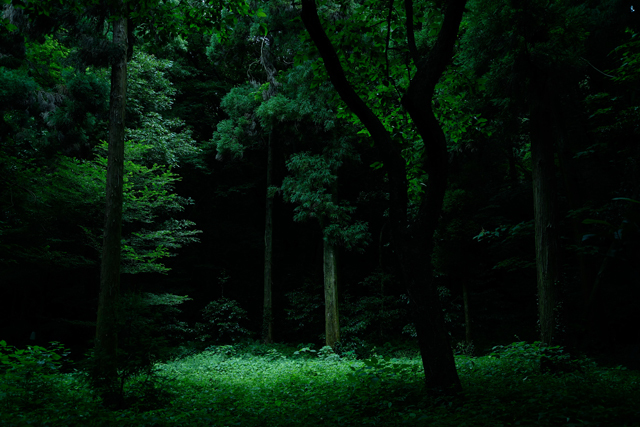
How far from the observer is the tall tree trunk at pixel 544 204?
6.31 metres

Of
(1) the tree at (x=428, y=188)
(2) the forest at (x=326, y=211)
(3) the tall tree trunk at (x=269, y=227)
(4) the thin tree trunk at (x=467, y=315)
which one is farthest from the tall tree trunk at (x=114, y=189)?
(4) the thin tree trunk at (x=467, y=315)

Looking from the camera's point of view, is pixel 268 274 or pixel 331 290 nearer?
pixel 331 290

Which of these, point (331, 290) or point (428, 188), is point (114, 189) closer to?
point (428, 188)

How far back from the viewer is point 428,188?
4.40 meters

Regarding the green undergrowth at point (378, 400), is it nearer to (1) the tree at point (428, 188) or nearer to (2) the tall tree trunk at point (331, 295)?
(1) the tree at point (428, 188)

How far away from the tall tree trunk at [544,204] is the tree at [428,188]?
10.1ft

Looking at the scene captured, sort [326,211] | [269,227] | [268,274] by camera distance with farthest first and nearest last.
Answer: [269,227], [268,274], [326,211]

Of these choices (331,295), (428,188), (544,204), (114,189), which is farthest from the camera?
(331,295)

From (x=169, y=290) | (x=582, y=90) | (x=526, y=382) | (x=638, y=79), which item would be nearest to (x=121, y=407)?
(x=526, y=382)

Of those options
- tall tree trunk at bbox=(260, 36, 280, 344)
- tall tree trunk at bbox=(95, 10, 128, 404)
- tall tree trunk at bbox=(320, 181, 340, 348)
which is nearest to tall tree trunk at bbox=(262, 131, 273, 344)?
tall tree trunk at bbox=(260, 36, 280, 344)

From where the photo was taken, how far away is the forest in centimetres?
432

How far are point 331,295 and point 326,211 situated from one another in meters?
2.82

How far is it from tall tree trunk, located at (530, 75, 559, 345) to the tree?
3.09 m

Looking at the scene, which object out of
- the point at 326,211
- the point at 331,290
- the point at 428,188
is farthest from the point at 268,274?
the point at 428,188
